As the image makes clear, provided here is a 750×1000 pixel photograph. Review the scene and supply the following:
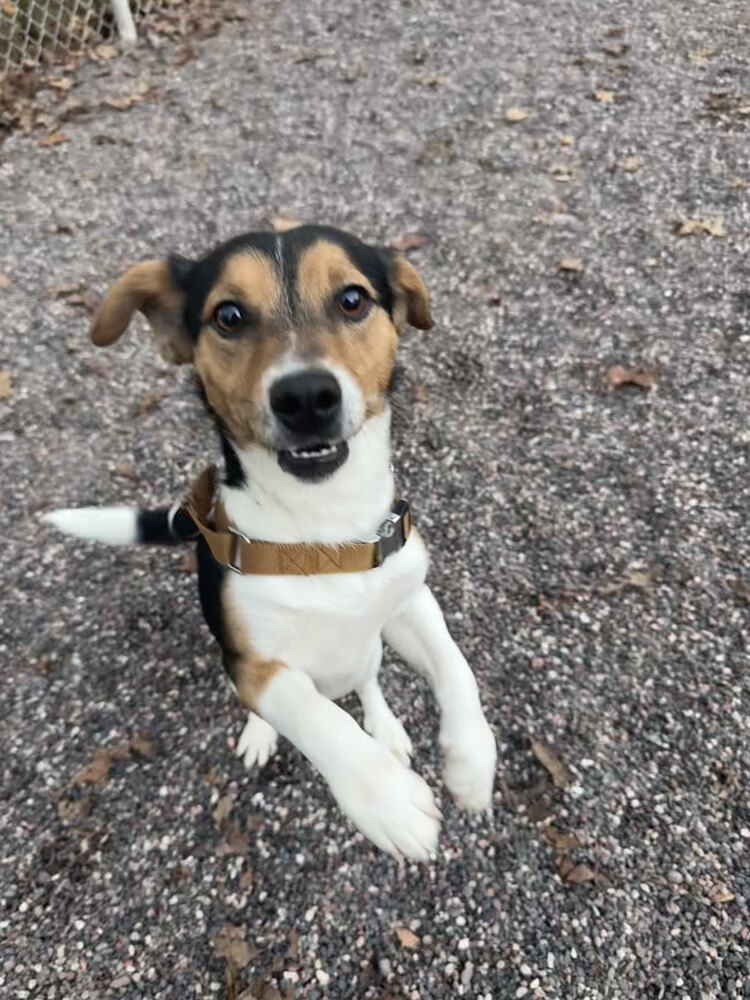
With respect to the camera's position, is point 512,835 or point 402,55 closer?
point 512,835

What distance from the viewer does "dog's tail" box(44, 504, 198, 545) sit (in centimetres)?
293

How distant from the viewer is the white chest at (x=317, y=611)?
242cm

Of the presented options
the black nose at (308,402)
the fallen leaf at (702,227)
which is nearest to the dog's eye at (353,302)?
the black nose at (308,402)

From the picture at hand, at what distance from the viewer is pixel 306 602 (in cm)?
243

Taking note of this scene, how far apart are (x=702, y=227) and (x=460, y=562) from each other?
10.4ft

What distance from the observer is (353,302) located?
8.20ft

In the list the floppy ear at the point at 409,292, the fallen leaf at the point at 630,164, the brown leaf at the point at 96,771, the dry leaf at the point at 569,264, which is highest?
the floppy ear at the point at 409,292

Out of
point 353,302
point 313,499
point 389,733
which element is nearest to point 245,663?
point 313,499

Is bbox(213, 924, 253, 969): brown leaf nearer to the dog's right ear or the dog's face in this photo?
the dog's face

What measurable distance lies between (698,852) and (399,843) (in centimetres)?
135

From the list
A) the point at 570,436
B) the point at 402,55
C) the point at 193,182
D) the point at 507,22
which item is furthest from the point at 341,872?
the point at 507,22

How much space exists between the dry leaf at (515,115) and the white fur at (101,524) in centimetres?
526

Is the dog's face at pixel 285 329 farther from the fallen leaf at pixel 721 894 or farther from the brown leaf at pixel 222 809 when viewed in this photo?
the fallen leaf at pixel 721 894

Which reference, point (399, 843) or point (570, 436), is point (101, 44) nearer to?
point (570, 436)
